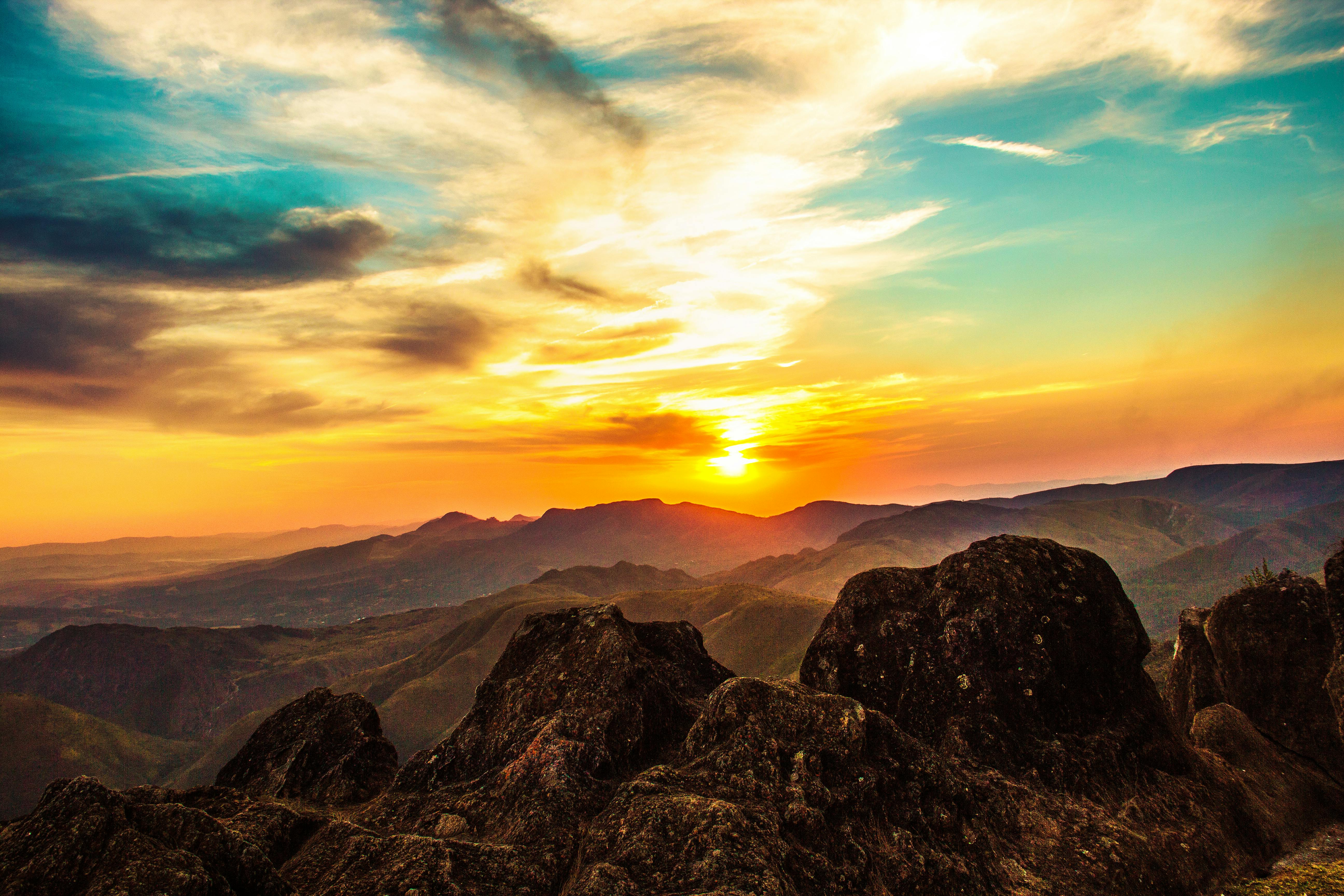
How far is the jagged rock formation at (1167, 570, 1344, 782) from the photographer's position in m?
24.7

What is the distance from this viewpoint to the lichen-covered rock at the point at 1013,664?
64.5ft

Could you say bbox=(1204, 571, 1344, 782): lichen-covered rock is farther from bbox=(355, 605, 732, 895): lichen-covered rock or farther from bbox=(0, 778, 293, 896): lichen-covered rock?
bbox=(0, 778, 293, 896): lichen-covered rock

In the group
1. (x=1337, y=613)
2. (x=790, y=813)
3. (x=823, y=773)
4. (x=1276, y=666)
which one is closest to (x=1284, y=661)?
(x=1276, y=666)

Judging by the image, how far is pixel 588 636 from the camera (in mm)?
24188

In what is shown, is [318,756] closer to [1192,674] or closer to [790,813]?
[790,813]

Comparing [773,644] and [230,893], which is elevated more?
[230,893]

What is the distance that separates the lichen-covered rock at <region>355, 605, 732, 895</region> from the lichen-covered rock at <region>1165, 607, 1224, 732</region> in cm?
2371

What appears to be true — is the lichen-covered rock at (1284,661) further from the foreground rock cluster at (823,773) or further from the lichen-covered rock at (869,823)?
the lichen-covered rock at (869,823)

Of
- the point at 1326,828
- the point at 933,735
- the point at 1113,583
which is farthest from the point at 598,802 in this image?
the point at 1326,828

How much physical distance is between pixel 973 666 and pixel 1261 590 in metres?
18.3

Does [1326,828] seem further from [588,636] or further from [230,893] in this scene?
[230,893]

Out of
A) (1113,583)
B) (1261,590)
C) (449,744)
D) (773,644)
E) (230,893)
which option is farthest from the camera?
(773,644)


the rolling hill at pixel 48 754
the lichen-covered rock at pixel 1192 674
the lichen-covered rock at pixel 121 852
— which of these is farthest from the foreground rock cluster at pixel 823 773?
the rolling hill at pixel 48 754

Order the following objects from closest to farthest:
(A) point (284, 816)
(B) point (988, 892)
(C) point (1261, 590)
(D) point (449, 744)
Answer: (B) point (988, 892) → (A) point (284, 816) → (D) point (449, 744) → (C) point (1261, 590)
